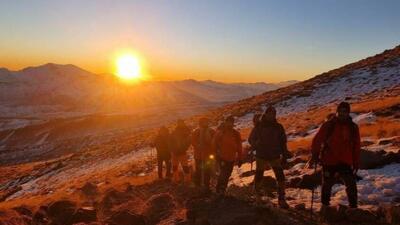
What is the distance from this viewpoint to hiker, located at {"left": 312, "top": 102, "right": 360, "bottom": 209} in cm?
919

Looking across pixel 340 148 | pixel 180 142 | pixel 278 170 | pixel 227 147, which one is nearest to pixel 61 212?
pixel 180 142

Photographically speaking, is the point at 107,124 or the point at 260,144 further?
the point at 107,124

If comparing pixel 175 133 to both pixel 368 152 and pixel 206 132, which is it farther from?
pixel 368 152

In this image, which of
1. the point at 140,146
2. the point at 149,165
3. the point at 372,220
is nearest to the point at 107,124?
the point at 140,146

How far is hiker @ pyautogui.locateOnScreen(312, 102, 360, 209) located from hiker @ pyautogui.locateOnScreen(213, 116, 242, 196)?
2.87 metres

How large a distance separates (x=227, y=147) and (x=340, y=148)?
3411mm

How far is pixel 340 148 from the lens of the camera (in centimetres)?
921

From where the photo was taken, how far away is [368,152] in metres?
13.0

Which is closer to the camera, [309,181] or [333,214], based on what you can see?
[333,214]

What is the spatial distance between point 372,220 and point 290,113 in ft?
117

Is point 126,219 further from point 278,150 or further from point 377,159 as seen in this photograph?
point 377,159

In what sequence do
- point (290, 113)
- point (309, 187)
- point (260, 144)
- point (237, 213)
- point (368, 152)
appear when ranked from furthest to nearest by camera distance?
point (290, 113) → point (368, 152) → point (309, 187) → point (260, 144) → point (237, 213)

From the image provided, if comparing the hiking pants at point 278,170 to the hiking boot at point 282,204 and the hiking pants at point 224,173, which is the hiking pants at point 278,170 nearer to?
the hiking boot at point 282,204

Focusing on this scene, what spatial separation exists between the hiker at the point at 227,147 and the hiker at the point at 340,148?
2.87 m
